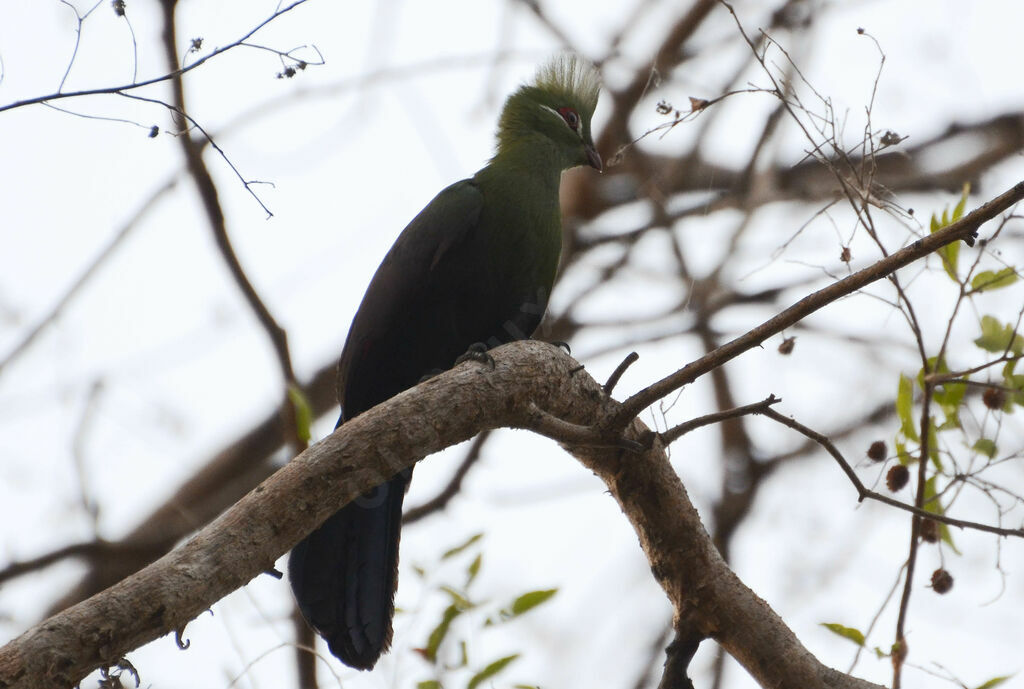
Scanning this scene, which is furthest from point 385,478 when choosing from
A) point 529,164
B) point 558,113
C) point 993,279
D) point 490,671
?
point 558,113

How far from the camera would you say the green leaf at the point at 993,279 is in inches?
98.7

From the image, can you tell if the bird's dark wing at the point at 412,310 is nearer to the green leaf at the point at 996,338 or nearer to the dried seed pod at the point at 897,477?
the dried seed pod at the point at 897,477

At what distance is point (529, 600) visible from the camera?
3.24m

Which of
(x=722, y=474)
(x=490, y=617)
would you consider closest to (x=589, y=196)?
(x=722, y=474)

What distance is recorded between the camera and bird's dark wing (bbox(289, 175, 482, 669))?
2.96 meters

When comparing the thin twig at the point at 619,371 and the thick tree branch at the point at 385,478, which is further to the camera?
the thin twig at the point at 619,371

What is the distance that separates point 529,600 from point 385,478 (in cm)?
124

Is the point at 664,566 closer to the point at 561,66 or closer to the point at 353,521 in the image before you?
the point at 353,521

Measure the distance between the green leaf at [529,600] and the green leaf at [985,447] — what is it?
1333 millimetres

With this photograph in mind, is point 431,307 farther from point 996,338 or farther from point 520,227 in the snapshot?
point 996,338

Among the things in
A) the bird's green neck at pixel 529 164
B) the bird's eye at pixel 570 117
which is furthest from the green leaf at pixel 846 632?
the bird's eye at pixel 570 117

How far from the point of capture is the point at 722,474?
592 centimetres

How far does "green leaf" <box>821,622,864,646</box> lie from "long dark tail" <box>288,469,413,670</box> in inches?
47.0

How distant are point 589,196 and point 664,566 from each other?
385 cm
